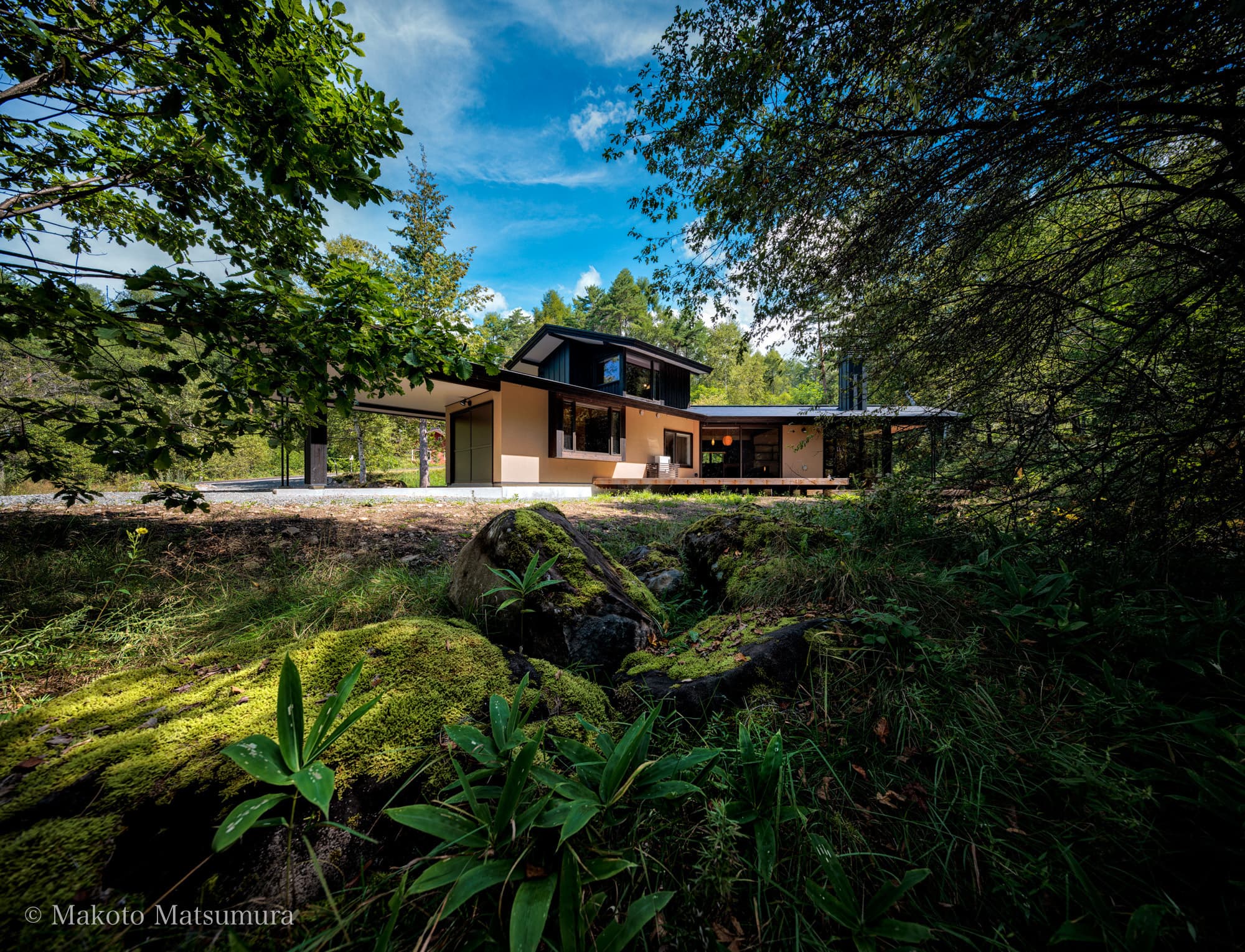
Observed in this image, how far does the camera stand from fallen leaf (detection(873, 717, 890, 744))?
4.77 feet

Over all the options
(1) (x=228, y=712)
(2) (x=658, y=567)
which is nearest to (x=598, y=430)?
(2) (x=658, y=567)

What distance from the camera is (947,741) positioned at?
135cm

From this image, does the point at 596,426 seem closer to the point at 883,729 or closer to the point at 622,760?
the point at 883,729

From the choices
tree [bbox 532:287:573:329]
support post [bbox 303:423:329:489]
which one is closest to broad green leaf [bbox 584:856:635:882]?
support post [bbox 303:423:329:489]

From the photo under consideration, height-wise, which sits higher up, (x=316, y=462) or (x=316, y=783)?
(x=316, y=462)

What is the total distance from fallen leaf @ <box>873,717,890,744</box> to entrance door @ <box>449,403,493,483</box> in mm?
11481

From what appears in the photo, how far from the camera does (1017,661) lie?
1660 mm

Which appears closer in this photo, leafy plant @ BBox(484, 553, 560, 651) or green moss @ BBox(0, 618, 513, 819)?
green moss @ BBox(0, 618, 513, 819)

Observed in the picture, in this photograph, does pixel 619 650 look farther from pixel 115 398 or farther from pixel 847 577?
pixel 115 398

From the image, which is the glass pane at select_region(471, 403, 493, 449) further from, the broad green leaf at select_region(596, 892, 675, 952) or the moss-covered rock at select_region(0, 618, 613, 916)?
the broad green leaf at select_region(596, 892, 675, 952)

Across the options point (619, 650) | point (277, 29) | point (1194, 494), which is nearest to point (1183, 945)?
point (619, 650)

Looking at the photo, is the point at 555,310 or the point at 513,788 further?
the point at 555,310

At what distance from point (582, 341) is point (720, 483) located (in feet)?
Answer: 22.9

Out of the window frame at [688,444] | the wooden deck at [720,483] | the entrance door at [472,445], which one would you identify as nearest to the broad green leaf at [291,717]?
the entrance door at [472,445]
